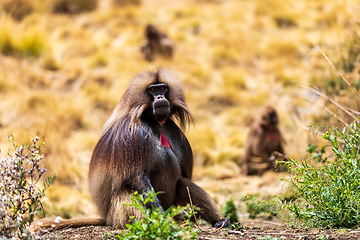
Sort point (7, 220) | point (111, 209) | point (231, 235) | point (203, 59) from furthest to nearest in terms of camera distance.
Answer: point (203, 59), point (111, 209), point (231, 235), point (7, 220)

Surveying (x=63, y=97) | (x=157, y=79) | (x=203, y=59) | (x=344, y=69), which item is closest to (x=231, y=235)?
(x=157, y=79)

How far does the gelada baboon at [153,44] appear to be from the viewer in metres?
13.2

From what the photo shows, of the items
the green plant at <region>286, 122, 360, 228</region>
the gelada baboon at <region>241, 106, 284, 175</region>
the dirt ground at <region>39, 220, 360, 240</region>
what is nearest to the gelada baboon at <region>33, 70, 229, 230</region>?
the dirt ground at <region>39, 220, 360, 240</region>

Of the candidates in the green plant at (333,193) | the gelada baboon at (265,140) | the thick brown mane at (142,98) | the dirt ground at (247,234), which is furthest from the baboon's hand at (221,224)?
the gelada baboon at (265,140)

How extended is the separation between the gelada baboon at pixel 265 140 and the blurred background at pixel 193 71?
404 millimetres

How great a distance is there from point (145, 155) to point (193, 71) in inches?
389

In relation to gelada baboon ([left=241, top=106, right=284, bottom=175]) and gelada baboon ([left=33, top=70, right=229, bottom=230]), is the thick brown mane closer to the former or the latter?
gelada baboon ([left=33, top=70, right=229, bottom=230])

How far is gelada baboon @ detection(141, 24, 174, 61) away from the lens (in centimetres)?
1322

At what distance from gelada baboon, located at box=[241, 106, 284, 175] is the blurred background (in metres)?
0.40

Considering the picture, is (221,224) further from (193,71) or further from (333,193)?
(193,71)

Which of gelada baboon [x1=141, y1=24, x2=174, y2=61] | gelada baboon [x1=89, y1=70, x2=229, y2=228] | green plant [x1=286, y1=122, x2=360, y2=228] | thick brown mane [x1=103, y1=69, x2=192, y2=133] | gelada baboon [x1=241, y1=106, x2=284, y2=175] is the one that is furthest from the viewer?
gelada baboon [x1=141, y1=24, x2=174, y2=61]

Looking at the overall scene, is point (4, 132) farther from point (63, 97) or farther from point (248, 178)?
point (248, 178)

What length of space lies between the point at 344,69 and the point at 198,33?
9.67 metres

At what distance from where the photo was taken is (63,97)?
1062 cm
